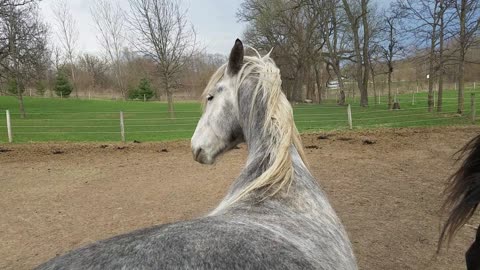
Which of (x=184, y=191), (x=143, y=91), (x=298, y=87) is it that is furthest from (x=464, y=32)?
(x=143, y=91)

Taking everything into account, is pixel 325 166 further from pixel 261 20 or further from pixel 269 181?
pixel 261 20

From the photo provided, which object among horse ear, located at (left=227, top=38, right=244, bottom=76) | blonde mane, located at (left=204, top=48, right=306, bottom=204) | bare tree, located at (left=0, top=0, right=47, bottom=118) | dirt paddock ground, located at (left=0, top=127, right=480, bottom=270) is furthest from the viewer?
bare tree, located at (left=0, top=0, right=47, bottom=118)

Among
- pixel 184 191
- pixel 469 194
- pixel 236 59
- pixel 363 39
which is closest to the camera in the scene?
pixel 469 194

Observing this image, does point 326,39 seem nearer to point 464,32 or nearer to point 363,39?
point 363,39

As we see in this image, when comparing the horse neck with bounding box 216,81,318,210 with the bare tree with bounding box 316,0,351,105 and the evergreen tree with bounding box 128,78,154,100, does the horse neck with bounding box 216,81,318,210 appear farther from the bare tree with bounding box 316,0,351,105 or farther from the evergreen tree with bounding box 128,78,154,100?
the evergreen tree with bounding box 128,78,154,100

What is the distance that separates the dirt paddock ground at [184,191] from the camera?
13.5ft

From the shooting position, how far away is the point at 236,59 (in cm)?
205

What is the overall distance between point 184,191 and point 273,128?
5146 mm

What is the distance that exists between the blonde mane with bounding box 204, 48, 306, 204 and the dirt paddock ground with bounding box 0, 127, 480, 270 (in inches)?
94.7

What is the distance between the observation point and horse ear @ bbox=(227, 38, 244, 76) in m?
1.98

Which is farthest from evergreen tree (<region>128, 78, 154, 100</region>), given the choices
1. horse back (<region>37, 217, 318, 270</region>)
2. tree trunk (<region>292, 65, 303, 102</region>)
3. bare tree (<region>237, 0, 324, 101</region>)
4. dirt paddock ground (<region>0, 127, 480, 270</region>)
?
horse back (<region>37, 217, 318, 270</region>)

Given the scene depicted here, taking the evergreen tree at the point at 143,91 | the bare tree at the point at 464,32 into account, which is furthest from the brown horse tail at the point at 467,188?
the evergreen tree at the point at 143,91

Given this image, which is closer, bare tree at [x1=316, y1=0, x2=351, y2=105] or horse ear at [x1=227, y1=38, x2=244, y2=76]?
horse ear at [x1=227, y1=38, x2=244, y2=76]

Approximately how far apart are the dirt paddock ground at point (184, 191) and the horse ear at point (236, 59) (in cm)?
257
